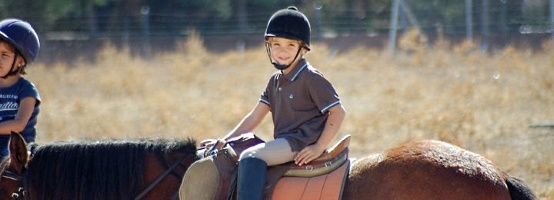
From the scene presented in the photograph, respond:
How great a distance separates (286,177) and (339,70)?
13.7 m

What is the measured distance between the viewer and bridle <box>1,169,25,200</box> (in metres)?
3.94

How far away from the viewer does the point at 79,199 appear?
3887 millimetres

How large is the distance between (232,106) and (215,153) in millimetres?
8502

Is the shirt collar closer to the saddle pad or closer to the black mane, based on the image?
the saddle pad

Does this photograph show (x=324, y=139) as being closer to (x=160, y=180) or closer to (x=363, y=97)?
(x=160, y=180)

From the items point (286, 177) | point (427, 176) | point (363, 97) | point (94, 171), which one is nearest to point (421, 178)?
point (427, 176)

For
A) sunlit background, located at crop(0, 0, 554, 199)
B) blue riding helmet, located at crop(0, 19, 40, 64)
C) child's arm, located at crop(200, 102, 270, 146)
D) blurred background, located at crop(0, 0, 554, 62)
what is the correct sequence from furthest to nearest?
blurred background, located at crop(0, 0, 554, 62), sunlit background, located at crop(0, 0, 554, 199), blue riding helmet, located at crop(0, 19, 40, 64), child's arm, located at crop(200, 102, 270, 146)

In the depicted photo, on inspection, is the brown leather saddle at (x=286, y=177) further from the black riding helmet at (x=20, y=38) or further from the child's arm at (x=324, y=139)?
the black riding helmet at (x=20, y=38)

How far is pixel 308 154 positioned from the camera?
12.3ft

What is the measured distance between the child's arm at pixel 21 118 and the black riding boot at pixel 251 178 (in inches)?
62.9

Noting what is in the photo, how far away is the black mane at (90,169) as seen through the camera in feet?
12.8

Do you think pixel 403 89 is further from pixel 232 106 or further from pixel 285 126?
pixel 285 126

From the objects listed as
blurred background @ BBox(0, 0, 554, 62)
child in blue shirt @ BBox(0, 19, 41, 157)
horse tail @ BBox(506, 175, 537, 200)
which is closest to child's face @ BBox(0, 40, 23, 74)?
child in blue shirt @ BBox(0, 19, 41, 157)

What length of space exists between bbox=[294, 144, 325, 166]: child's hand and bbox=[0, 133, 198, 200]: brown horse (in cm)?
65
